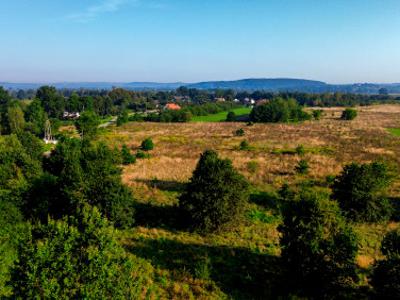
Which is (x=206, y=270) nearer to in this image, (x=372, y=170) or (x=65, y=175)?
(x=65, y=175)

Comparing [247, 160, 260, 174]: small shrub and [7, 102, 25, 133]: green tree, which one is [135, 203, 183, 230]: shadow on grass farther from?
[7, 102, 25, 133]: green tree

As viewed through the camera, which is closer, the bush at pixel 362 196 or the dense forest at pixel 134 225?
the dense forest at pixel 134 225

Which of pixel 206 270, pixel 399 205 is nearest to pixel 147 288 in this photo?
pixel 206 270

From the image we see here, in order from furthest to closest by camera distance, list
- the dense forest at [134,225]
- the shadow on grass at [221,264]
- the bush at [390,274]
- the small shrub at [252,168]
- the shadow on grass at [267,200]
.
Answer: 1. the small shrub at [252,168]
2. the shadow on grass at [267,200]
3. the shadow on grass at [221,264]
4. the bush at [390,274]
5. the dense forest at [134,225]

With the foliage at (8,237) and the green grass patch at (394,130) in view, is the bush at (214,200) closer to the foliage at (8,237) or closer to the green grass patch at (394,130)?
the foliage at (8,237)

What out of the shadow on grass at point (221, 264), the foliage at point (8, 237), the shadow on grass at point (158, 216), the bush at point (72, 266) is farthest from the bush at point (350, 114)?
the bush at point (72, 266)

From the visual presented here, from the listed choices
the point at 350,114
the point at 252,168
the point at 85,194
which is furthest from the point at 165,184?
the point at 350,114
